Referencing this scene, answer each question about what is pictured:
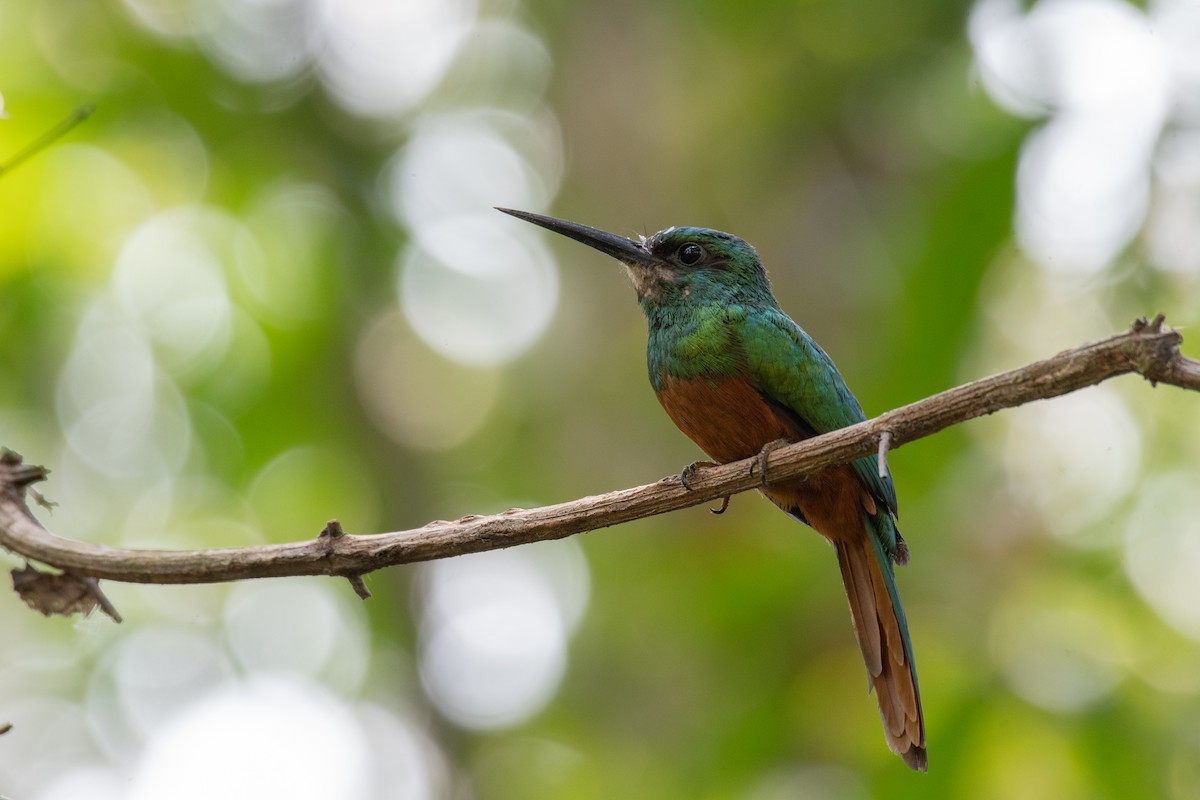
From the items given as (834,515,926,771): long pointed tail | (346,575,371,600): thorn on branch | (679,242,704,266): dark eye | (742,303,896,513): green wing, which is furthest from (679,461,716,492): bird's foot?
(679,242,704,266): dark eye

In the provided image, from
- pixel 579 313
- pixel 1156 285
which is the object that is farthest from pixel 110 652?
pixel 1156 285

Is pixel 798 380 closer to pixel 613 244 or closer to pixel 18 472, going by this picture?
pixel 613 244

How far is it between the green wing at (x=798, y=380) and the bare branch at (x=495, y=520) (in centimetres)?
68

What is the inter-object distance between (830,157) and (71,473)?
4.45 m

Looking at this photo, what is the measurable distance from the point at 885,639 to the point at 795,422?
567 millimetres

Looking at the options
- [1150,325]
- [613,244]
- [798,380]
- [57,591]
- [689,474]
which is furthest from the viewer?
[613,244]

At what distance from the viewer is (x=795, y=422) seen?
2738 millimetres

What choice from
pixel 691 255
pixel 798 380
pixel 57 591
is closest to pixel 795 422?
pixel 798 380

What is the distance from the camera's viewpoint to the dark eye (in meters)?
3.18

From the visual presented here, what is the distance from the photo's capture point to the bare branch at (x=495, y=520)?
160 centimetres

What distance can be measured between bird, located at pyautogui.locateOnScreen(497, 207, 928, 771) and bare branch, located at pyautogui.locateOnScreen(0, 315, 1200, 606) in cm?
64

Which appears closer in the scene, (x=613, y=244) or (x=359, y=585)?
(x=359, y=585)

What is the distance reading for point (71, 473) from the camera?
631 centimetres

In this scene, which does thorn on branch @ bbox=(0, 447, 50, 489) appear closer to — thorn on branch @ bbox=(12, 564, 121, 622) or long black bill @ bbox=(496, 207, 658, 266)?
Answer: thorn on branch @ bbox=(12, 564, 121, 622)
